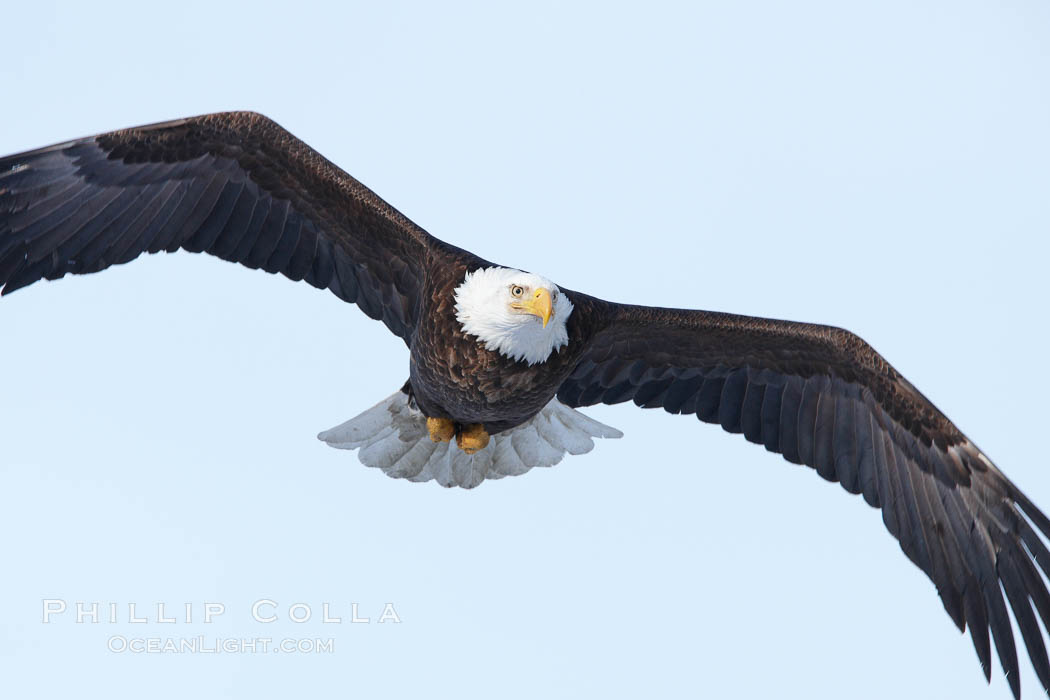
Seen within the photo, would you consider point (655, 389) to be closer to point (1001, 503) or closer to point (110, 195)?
point (1001, 503)

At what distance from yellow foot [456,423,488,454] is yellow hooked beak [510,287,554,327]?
53.4 inches

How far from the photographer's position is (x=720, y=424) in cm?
940

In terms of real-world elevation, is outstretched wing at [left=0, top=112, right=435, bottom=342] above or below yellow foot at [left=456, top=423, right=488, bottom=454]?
above

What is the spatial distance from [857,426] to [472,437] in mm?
2010

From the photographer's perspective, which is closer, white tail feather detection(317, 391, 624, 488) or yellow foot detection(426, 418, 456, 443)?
yellow foot detection(426, 418, 456, 443)

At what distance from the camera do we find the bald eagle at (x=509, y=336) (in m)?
8.32

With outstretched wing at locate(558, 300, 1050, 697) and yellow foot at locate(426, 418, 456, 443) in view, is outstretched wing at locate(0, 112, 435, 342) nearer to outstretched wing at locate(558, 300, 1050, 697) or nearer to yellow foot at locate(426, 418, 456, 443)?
yellow foot at locate(426, 418, 456, 443)

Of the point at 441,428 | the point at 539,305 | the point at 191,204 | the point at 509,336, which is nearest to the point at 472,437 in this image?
the point at 441,428

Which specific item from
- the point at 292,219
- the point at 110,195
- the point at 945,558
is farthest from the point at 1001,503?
the point at 110,195

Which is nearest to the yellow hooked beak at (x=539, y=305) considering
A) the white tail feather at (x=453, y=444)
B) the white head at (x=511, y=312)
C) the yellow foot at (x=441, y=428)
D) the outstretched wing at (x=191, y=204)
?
the white head at (x=511, y=312)

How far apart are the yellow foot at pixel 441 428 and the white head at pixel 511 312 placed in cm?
117

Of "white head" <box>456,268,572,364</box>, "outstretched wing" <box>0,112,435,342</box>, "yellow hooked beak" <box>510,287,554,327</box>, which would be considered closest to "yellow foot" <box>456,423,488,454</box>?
"outstretched wing" <box>0,112,435,342</box>

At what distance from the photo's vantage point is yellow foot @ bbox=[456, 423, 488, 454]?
367 inches

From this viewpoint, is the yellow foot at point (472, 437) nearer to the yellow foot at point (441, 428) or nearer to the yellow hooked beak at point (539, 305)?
the yellow foot at point (441, 428)
